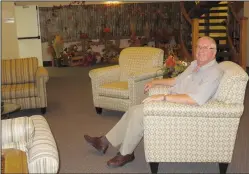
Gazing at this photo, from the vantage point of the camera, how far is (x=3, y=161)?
2.19m

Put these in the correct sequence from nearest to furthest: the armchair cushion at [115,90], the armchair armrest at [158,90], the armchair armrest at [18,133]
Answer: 1. the armchair armrest at [18,133]
2. the armchair armrest at [158,90]
3. the armchair cushion at [115,90]

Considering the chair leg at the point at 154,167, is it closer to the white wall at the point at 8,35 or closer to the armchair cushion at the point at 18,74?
the armchair cushion at the point at 18,74

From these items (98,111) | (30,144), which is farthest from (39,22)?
(30,144)

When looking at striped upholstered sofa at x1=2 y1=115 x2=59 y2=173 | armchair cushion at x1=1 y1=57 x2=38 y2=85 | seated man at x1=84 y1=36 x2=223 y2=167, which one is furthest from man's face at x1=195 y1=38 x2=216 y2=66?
armchair cushion at x1=1 y1=57 x2=38 y2=85

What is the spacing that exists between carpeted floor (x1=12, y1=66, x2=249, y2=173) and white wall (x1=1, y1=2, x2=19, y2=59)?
1225mm

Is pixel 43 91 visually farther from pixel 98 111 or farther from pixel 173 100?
pixel 173 100

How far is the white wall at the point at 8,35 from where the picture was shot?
7.92m

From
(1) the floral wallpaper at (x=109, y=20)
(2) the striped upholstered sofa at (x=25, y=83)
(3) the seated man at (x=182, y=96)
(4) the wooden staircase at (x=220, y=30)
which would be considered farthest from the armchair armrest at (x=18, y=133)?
(1) the floral wallpaper at (x=109, y=20)

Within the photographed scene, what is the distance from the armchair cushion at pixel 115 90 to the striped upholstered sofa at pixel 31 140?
2242 mm

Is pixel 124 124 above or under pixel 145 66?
under

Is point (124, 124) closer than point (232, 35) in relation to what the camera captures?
Yes

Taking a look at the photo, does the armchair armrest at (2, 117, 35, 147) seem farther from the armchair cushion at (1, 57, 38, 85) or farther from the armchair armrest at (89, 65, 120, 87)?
the armchair cushion at (1, 57, 38, 85)

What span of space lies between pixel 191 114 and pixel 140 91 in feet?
6.20

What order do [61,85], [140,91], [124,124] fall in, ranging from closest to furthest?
[124,124]
[140,91]
[61,85]
